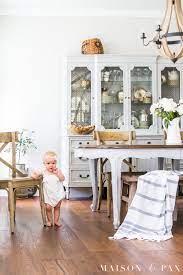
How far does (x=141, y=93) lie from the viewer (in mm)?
6488

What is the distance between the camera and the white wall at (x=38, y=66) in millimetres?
6539

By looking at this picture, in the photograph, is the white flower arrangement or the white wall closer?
the white flower arrangement

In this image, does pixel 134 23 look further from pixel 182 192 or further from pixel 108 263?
pixel 108 263

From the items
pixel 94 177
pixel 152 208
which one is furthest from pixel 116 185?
pixel 94 177

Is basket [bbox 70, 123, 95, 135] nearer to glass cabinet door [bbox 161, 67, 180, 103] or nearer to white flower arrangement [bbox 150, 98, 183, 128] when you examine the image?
glass cabinet door [bbox 161, 67, 180, 103]

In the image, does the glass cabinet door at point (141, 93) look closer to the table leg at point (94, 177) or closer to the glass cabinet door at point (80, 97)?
the glass cabinet door at point (80, 97)

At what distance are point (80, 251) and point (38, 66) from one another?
3.97 metres

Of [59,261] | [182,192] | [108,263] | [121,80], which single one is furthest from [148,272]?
[121,80]

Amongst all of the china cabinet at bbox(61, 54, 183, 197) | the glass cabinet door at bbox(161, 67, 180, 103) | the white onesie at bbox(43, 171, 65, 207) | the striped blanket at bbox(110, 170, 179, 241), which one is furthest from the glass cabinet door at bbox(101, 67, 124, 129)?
the striped blanket at bbox(110, 170, 179, 241)

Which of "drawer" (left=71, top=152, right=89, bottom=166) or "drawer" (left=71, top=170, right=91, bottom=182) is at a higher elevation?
"drawer" (left=71, top=152, right=89, bottom=166)

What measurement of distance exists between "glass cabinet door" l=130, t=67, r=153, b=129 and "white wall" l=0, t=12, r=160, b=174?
511 millimetres

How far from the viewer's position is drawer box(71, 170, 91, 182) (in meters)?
6.20

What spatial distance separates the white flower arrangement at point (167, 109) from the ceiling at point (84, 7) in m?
2.41

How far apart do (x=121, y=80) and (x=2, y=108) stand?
1711mm
